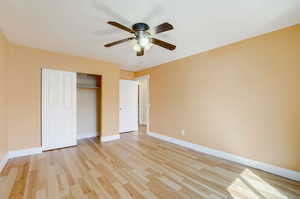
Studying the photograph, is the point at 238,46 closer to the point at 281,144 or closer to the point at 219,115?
the point at 219,115

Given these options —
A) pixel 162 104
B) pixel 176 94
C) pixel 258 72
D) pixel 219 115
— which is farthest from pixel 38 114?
pixel 258 72

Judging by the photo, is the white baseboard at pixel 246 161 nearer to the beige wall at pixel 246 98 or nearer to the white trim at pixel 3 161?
the beige wall at pixel 246 98

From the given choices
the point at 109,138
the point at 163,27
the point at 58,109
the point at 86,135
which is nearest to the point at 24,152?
the point at 58,109

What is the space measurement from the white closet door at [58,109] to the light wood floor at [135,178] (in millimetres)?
426

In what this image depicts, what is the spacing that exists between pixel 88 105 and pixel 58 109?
1162mm

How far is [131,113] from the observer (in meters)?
5.07

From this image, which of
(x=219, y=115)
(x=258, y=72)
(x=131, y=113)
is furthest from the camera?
(x=131, y=113)

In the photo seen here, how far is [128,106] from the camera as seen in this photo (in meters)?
5.00

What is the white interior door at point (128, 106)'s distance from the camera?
485 centimetres

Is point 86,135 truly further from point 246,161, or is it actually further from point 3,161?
point 246,161

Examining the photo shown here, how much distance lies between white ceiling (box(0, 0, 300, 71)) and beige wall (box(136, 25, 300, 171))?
33 cm

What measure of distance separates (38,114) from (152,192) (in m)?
3.04

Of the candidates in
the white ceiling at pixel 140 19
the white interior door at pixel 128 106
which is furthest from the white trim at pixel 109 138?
the white ceiling at pixel 140 19

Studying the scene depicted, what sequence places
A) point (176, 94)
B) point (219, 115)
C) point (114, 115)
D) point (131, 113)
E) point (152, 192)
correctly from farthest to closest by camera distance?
1. point (131, 113)
2. point (114, 115)
3. point (176, 94)
4. point (219, 115)
5. point (152, 192)
